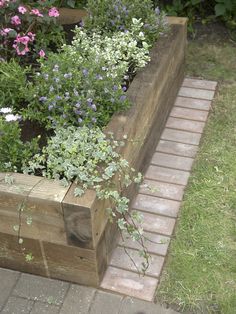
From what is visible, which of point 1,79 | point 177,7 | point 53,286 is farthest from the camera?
point 177,7

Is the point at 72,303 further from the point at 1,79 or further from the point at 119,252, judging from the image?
the point at 1,79

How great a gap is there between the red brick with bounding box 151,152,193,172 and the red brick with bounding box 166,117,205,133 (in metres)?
0.37

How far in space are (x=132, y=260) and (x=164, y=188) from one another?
2.26 feet

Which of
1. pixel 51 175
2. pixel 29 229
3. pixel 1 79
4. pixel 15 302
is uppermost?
pixel 1 79

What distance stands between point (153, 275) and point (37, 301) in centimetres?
67

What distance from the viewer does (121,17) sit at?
3.74 m

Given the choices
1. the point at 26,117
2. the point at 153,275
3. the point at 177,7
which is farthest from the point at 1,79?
the point at 177,7

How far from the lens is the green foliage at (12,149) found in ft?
8.82

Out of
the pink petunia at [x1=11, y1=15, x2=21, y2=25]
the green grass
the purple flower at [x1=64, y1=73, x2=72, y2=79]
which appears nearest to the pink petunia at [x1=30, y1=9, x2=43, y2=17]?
the pink petunia at [x1=11, y1=15, x2=21, y2=25]

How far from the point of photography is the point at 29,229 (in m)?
2.64

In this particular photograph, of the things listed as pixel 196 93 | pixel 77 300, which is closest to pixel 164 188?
pixel 77 300

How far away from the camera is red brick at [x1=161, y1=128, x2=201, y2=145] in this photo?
388 cm

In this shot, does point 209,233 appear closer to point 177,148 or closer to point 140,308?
point 140,308

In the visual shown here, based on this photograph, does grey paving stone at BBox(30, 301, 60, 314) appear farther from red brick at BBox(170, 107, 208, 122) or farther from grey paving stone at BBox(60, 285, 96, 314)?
red brick at BBox(170, 107, 208, 122)
